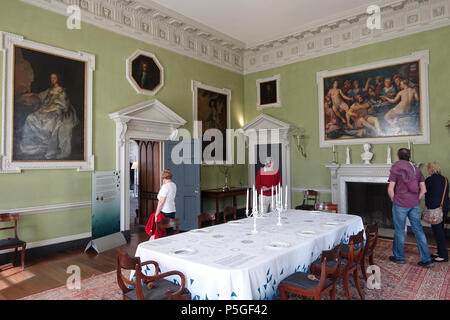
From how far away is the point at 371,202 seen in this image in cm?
793

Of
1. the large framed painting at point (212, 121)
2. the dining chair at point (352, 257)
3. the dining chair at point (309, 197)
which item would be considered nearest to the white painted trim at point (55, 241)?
the large framed painting at point (212, 121)

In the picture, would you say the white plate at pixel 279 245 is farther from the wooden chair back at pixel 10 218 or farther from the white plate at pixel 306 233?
the wooden chair back at pixel 10 218

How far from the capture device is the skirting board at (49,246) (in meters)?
5.27

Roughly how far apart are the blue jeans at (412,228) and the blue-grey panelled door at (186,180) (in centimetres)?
427

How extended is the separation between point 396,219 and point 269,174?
8.30ft

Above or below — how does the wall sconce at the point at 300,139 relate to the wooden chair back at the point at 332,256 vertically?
above

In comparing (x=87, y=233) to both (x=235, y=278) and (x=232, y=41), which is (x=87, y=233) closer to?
(x=235, y=278)

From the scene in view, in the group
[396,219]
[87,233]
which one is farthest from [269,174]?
[87,233]

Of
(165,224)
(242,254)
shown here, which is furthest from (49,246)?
(242,254)

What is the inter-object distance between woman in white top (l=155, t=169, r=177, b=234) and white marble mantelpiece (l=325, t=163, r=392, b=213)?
4.79m

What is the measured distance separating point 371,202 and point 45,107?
305 inches

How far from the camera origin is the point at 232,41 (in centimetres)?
948

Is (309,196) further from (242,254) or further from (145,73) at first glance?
(242,254)

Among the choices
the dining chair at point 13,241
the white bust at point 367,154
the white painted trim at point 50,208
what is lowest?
the dining chair at point 13,241
